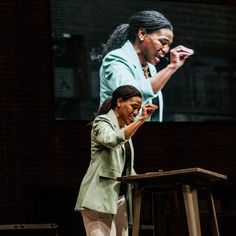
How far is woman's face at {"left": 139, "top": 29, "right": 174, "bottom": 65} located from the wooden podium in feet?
12.0

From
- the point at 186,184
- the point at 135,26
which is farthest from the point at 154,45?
the point at 186,184

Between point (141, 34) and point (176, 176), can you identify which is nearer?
point (176, 176)

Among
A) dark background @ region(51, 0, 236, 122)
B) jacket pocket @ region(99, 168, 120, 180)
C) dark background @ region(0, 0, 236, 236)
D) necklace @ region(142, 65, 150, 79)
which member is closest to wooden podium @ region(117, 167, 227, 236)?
jacket pocket @ region(99, 168, 120, 180)

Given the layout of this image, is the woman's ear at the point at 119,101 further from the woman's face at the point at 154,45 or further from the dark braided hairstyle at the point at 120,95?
the woman's face at the point at 154,45

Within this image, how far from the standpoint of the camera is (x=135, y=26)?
6914 millimetres

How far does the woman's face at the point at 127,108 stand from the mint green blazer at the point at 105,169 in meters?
0.04

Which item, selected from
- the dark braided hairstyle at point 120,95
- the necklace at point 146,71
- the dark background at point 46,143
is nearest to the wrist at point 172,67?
the necklace at point 146,71

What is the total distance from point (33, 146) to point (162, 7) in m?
2.05

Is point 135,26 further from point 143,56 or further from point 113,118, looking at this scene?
point 113,118

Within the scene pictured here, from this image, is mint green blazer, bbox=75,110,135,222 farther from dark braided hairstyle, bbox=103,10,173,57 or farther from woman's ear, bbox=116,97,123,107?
dark braided hairstyle, bbox=103,10,173,57

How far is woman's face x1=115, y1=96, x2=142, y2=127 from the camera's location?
365cm

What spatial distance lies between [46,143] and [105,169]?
3.07m

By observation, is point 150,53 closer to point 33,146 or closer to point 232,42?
point 232,42

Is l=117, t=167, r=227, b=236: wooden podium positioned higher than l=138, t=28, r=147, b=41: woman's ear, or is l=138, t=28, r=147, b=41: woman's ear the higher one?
l=138, t=28, r=147, b=41: woman's ear
